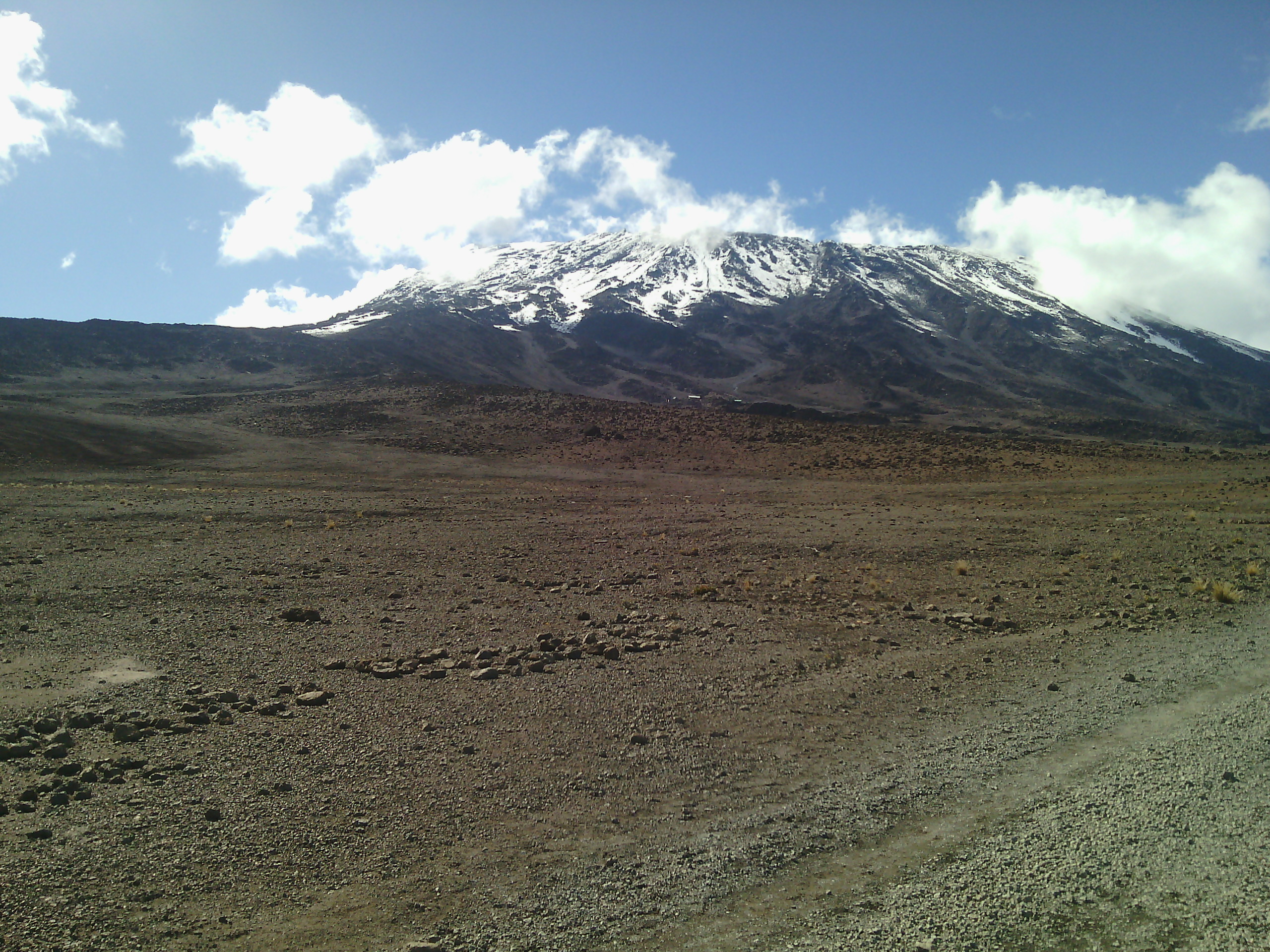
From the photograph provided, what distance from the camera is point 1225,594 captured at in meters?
11.5

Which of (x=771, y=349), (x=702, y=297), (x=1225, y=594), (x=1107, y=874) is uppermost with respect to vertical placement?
(x=702, y=297)

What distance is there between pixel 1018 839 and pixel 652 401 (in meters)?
98.9

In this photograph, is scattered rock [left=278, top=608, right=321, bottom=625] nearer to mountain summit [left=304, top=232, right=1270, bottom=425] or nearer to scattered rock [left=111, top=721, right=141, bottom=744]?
scattered rock [left=111, top=721, right=141, bottom=744]

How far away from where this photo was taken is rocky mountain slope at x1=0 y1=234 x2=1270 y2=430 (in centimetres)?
7669

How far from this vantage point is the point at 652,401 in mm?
102812

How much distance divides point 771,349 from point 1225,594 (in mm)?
136752

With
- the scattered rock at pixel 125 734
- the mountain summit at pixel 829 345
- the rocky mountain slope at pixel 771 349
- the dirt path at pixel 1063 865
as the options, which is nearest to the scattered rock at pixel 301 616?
the scattered rock at pixel 125 734

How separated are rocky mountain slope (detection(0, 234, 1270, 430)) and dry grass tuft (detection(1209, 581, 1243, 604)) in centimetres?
6078

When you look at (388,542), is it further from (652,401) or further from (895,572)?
(652,401)

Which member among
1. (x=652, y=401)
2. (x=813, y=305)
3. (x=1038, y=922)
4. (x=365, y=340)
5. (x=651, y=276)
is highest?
(x=651, y=276)

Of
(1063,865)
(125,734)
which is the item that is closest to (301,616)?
(125,734)

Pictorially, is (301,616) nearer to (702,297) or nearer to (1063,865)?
(1063,865)

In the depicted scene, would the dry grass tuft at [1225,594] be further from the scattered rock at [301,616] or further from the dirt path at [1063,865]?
the scattered rock at [301,616]

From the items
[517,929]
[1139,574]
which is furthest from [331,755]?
[1139,574]
